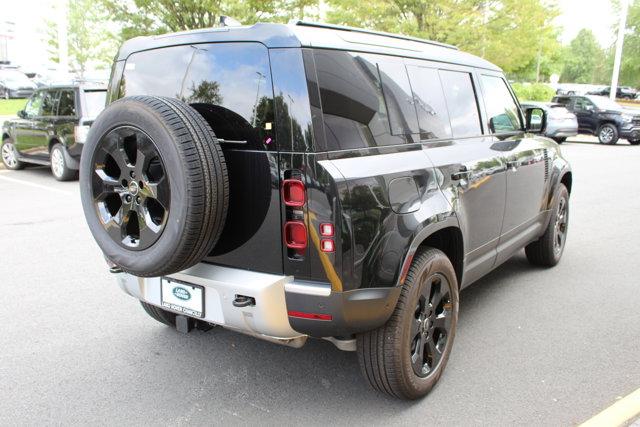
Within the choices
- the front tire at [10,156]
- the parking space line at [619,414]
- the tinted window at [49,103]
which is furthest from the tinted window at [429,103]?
the front tire at [10,156]

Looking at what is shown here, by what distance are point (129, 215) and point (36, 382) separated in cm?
131

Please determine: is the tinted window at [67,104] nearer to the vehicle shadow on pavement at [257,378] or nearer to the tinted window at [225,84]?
the vehicle shadow on pavement at [257,378]

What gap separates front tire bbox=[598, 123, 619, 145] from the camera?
19.1 m

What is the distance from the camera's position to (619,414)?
291 cm

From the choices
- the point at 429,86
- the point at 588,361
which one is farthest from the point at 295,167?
the point at 588,361

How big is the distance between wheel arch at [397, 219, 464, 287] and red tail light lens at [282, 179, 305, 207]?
64cm

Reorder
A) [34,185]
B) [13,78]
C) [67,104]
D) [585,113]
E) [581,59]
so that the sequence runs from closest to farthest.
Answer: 1. [34,185]
2. [67,104]
3. [585,113]
4. [13,78]
5. [581,59]

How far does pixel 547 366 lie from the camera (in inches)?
137

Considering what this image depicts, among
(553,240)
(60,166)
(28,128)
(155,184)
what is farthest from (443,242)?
(28,128)

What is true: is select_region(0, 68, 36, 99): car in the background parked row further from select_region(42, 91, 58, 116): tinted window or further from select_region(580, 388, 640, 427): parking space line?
select_region(580, 388, 640, 427): parking space line

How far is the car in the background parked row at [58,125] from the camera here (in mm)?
9812

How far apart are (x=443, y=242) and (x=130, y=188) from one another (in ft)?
6.07

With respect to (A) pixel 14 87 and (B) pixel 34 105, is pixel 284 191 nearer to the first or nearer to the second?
(B) pixel 34 105

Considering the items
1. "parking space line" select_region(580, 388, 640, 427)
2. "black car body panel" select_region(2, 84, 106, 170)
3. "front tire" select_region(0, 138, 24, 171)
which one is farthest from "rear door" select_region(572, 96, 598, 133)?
"parking space line" select_region(580, 388, 640, 427)
